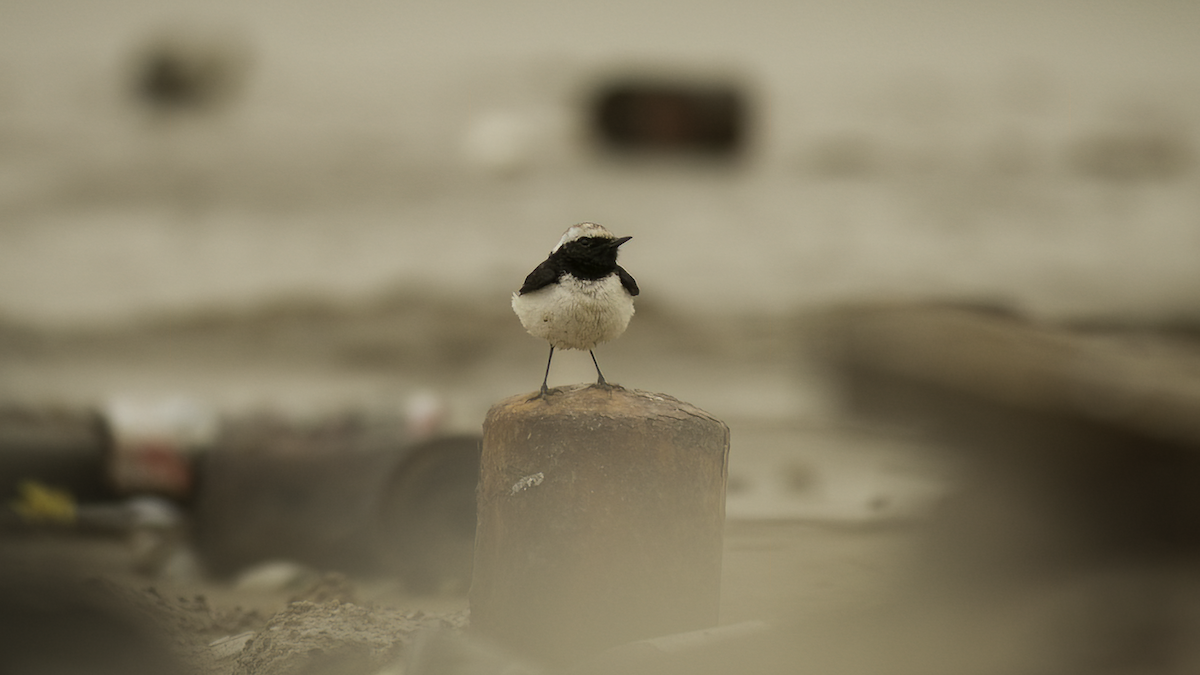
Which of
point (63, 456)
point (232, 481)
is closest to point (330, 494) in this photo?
point (232, 481)

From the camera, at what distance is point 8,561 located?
17.0 feet

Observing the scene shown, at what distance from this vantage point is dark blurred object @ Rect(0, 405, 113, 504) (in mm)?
7254

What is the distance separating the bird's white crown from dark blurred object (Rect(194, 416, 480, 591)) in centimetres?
330

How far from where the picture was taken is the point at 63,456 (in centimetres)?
733

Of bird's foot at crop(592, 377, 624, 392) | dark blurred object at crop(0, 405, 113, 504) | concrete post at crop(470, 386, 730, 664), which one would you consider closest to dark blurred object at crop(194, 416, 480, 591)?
dark blurred object at crop(0, 405, 113, 504)

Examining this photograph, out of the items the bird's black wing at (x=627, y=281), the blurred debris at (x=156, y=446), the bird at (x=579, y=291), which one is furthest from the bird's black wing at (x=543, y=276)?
the blurred debris at (x=156, y=446)

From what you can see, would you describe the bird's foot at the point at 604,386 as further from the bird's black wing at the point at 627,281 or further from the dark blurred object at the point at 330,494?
the dark blurred object at the point at 330,494

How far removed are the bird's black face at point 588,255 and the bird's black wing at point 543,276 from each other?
52 millimetres

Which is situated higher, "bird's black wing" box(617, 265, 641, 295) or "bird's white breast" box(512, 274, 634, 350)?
"bird's black wing" box(617, 265, 641, 295)

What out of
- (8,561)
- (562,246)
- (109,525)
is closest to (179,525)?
(109,525)

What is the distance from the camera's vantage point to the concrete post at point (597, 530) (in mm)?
3273

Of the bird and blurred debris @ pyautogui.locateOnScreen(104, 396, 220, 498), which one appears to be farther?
blurred debris @ pyautogui.locateOnScreen(104, 396, 220, 498)

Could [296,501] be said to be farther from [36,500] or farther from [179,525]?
[36,500]

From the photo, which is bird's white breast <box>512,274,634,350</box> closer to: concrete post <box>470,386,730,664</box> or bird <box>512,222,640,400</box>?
bird <box>512,222,640,400</box>
